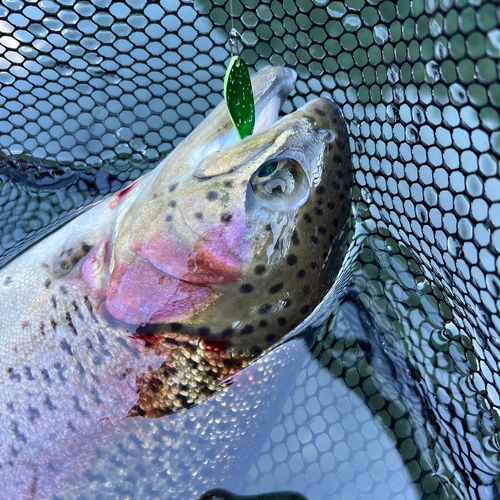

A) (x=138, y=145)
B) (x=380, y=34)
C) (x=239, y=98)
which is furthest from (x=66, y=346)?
(x=380, y=34)

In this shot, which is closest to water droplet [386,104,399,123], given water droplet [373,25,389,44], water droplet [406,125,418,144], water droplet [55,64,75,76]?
water droplet [406,125,418,144]

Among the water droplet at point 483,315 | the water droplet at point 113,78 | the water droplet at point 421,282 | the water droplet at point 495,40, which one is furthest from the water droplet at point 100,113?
the water droplet at point 483,315

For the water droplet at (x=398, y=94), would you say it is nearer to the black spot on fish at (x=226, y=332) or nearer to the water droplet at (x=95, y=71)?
the black spot on fish at (x=226, y=332)

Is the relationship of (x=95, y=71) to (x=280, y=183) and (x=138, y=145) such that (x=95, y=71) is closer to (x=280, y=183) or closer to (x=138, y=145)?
(x=138, y=145)

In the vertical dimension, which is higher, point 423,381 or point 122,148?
point 122,148

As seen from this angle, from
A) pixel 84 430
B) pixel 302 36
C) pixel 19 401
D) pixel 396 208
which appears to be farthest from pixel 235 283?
pixel 302 36

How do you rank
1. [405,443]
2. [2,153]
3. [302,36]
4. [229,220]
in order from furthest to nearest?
[2,153], [302,36], [405,443], [229,220]

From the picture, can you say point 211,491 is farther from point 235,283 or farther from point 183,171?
point 183,171
